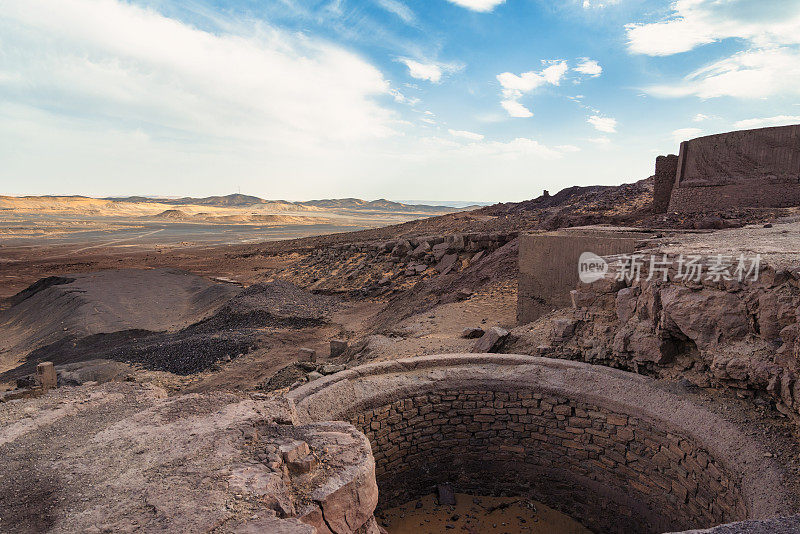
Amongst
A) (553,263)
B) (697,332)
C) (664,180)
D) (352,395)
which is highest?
(664,180)

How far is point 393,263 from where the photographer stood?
14.9 metres

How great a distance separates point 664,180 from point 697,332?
384 inches

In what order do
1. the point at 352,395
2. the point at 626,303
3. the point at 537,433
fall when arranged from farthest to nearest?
1. the point at 537,433
2. the point at 626,303
3. the point at 352,395

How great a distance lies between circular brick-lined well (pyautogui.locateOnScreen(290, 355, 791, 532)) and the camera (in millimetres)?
4230

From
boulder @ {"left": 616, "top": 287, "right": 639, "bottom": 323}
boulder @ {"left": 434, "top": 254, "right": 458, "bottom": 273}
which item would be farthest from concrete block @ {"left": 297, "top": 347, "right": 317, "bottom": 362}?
boulder @ {"left": 434, "top": 254, "right": 458, "bottom": 273}

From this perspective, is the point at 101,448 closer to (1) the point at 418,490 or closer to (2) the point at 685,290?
(1) the point at 418,490

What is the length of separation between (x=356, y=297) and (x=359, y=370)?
318 inches

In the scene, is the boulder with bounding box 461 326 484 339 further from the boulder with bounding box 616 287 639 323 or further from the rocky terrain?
the boulder with bounding box 616 287 639 323

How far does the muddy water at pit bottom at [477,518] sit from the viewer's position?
4852mm

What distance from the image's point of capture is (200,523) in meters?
2.34

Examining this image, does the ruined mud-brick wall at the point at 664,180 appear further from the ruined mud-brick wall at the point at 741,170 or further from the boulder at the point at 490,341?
the boulder at the point at 490,341

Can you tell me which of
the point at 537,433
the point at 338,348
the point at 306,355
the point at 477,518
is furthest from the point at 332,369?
the point at 537,433

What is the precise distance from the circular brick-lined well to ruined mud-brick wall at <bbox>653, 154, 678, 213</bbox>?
948 cm

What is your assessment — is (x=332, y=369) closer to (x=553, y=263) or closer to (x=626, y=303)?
(x=553, y=263)
